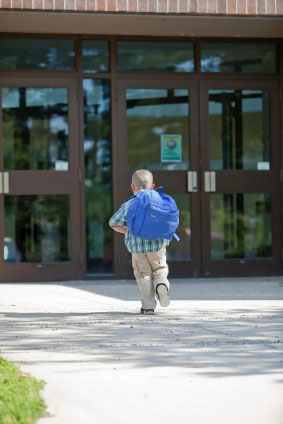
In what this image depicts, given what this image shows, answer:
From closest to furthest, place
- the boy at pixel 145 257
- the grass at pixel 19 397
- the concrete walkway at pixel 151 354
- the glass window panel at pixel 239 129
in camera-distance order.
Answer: the grass at pixel 19 397 < the concrete walkway at pixel 151 354 < the boy at pixel 145 257 < the glass window panel at pixel 239 129

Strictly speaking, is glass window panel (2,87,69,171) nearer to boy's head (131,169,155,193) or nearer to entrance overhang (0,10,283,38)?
entrance overhang (0,10,283,38)

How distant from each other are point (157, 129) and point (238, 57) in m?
1.41

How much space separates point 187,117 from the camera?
436 inches

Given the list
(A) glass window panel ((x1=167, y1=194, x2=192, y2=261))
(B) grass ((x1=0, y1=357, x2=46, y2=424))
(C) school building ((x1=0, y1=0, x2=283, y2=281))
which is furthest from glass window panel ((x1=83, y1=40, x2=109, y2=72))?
(B) grass ((x1=0, y1=357, x2=46, y2=424))

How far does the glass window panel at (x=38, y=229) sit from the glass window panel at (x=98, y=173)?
1.06 ft

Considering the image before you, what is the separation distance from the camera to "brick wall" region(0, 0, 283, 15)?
938 cm

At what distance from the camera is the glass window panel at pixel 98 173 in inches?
427

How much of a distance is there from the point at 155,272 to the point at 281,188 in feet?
13.9

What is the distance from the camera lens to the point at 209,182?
36.0 ft

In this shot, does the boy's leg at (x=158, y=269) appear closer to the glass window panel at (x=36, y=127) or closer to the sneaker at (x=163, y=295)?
the sneaker at (x=163, y=295)

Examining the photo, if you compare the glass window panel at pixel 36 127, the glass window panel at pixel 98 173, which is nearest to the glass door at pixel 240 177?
the glass window panel at pixel 98 173

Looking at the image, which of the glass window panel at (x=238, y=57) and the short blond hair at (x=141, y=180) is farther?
the glass window panel at (x=238, y=57)

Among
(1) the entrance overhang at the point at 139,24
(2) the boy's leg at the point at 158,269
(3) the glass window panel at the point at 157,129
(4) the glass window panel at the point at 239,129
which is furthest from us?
(4) the glass window panel at the point at 239,129

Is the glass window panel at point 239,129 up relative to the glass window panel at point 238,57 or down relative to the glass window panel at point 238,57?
down
